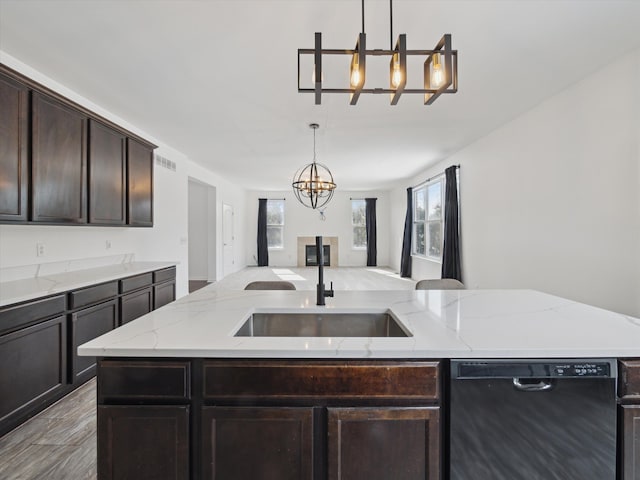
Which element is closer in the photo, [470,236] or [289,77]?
[289,77]

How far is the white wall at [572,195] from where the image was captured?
253 cm

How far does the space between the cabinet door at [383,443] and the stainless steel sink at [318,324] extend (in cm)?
58

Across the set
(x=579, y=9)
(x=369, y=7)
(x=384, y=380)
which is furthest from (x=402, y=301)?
(x=579, y=9)

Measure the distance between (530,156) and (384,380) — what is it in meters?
3.73

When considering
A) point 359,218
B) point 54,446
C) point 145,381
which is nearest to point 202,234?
point 359,218

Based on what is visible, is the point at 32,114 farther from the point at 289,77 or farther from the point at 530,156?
the point at 530,156

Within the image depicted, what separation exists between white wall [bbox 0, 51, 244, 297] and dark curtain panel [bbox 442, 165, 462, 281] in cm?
454

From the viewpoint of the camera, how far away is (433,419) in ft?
3.51

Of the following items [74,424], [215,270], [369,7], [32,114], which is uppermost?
[369,7]

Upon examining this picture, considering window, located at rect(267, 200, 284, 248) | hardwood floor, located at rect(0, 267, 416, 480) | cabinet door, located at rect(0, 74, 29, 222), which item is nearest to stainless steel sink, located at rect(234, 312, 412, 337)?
hardwood floor, located at rect(0, 267, 416, 480)

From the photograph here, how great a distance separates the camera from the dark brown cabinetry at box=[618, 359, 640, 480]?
1.08m

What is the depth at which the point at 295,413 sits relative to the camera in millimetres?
1070

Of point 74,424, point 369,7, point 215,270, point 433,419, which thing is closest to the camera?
point 433,419

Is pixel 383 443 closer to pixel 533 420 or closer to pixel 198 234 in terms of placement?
pixel 533 420
